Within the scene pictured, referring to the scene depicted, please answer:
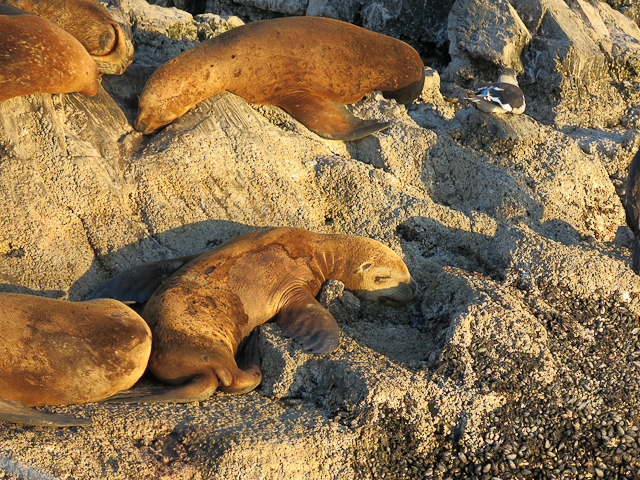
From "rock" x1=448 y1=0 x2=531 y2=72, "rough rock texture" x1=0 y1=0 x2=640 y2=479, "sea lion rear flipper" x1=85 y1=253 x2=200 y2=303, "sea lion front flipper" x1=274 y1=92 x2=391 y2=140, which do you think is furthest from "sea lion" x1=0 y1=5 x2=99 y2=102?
"rock" x1=448 y1=0 x2=531 y2=72

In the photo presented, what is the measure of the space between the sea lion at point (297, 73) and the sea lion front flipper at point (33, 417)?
2877mm

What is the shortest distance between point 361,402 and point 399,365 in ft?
1.40

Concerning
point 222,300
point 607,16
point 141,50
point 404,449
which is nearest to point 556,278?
point 404,449

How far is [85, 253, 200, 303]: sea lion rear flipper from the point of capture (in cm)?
430

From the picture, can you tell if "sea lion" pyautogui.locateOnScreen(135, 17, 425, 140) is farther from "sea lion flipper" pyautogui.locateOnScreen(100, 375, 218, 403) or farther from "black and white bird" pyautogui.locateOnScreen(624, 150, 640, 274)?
"sea lion flipper" pyautogui.locateOnScreen(100, 375, 218, 403)

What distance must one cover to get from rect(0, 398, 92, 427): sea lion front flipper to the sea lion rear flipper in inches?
48.6

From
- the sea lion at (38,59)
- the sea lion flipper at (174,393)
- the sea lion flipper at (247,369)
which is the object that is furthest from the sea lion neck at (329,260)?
the sea lion at (38,59)

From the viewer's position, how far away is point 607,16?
8422 mm

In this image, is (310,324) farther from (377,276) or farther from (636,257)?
(636,257)

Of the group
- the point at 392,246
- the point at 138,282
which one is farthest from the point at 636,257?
the point at 138,282

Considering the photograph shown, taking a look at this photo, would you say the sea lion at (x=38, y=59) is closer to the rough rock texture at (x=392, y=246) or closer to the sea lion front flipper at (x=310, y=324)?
the rough rock texture at (x=392, y=246)

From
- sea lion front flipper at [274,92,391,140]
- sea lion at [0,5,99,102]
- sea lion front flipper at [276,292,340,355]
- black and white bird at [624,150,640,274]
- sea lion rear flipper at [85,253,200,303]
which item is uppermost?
black and white bird at [624,150,640,274]

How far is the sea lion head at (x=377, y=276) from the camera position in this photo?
184 inches

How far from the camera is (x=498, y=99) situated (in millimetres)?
5871
